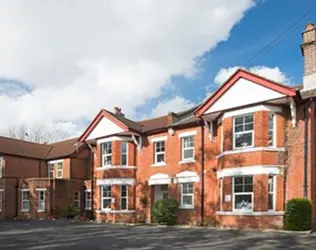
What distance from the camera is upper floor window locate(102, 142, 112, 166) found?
32.1 meters

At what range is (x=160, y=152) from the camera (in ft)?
98.8

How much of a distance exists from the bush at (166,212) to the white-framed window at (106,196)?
5.67 metres

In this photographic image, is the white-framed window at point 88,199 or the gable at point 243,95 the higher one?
the gable at point 243,95

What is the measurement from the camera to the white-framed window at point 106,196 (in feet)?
105

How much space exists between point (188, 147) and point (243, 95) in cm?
620

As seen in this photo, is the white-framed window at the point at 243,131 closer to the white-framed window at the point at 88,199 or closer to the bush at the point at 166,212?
the bush at the point at 166,212

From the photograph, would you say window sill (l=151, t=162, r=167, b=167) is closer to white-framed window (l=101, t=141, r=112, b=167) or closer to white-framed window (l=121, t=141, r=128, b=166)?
white-framed window (l=121, t=141, r=128, b=166)

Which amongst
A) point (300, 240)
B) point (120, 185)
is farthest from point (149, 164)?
point (300, 240)

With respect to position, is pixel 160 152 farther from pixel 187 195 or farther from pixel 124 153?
pixel 187 195

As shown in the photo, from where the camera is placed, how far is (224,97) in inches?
955

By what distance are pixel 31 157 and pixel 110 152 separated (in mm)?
14191

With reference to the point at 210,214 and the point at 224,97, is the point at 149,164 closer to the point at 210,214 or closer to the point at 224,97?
the point at 210,214

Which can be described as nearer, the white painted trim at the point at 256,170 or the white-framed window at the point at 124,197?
the white painted trim at the point at 256,170

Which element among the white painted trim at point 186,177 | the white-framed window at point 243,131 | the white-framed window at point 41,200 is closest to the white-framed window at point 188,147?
the white painted trim at point 186,177
